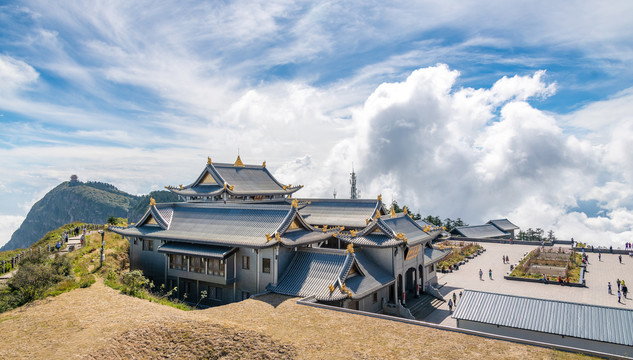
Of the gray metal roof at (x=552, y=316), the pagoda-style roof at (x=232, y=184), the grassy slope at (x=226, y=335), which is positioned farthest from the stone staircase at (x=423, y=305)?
the pagoda-style roof at (x=232, y=184)

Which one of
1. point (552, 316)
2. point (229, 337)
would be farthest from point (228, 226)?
point (552, 316)

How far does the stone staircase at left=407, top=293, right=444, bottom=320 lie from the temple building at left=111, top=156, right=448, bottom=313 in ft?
2.51

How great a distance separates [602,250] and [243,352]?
208ft

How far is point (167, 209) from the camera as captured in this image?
37000mm

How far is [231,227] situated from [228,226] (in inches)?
17.3

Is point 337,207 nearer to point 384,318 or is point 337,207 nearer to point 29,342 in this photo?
point 384,318

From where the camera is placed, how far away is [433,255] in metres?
39.3

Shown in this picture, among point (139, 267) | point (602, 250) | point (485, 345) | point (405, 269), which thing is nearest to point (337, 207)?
point (405, 269)

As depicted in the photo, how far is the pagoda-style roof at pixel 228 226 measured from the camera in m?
29.1

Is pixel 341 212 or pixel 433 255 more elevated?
pixel 341 212

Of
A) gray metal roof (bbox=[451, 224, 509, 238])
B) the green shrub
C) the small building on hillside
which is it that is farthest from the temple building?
gray metal roof (bbox=[451, 224, 509, 238])

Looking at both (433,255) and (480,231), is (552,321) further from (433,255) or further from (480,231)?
(480,231)

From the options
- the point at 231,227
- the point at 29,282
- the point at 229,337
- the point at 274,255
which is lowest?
the point at 229,337

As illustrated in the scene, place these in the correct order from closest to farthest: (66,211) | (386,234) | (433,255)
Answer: (386,234)
(433,255)
(66,211)
